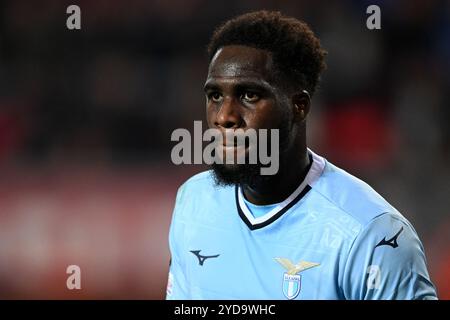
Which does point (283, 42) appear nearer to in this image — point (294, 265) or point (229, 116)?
point (229, 116)

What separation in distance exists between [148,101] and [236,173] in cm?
395

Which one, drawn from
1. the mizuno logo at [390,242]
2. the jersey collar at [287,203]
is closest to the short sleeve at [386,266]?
the mizuno logo at [390,242]

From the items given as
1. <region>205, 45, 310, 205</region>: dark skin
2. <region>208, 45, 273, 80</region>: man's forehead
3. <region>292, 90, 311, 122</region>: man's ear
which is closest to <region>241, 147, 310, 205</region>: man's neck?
<region>205, 45, 310, 205</region>: dark skin

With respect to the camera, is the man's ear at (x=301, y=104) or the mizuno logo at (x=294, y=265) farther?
the man's ear at (x=301, y=104)

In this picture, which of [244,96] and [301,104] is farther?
[301,104]

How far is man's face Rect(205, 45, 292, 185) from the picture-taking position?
2.63m

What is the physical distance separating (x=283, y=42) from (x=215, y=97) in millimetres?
332

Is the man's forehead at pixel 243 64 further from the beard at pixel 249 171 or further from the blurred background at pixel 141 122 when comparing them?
the blurred background at pixel 141 122

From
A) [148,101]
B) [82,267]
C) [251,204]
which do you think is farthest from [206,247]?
[148,101]

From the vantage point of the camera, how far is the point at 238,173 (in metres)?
2.73

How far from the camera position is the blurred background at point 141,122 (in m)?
5.74

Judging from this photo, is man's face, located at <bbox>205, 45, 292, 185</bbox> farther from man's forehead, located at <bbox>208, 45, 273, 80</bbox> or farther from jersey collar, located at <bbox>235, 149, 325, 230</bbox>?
jersey collar, located at <bbox>235, 149, 325, 230</bbox>

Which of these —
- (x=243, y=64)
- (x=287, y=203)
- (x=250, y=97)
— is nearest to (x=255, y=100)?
(x=250, y=97)
